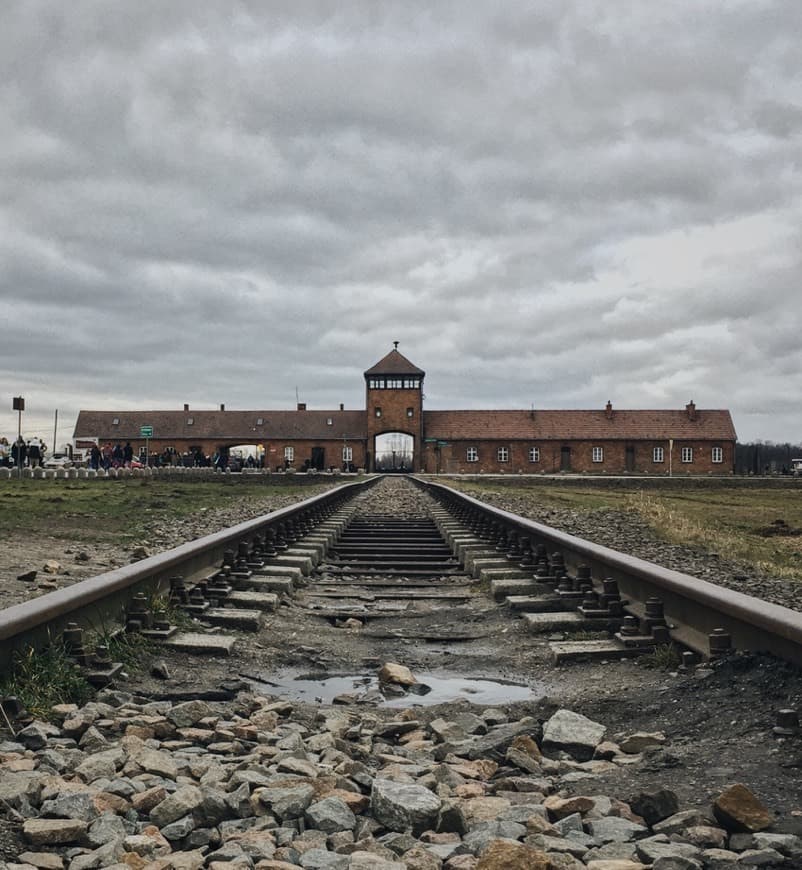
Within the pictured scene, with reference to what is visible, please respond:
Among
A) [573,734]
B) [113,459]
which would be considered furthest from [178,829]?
[113,459]

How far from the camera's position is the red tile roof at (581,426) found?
243 ft

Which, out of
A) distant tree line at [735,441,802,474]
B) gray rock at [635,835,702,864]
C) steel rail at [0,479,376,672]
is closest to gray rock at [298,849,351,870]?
gray rock at [635,835,702,864]

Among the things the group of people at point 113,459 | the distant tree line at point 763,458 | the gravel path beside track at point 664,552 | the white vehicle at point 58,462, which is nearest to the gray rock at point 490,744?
the gravel path beside track at point 664,552

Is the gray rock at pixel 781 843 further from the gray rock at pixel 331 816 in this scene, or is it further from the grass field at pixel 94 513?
the grass field at pixel 94 513

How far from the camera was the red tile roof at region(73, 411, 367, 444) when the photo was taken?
257 feet

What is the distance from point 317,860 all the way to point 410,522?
503 inches

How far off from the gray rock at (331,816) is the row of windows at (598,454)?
71881 millimetres

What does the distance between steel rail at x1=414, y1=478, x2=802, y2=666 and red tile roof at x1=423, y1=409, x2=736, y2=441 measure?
2676 inches

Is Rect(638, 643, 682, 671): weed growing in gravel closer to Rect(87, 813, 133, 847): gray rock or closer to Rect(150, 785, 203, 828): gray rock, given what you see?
Rect(150, 785, 203, 828): gray rock

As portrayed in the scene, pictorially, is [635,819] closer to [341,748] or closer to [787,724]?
[787,724]

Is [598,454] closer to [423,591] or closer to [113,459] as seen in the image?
[113,459]

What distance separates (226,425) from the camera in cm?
8100

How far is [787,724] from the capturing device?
3.19 meters

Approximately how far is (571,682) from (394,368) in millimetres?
69342
